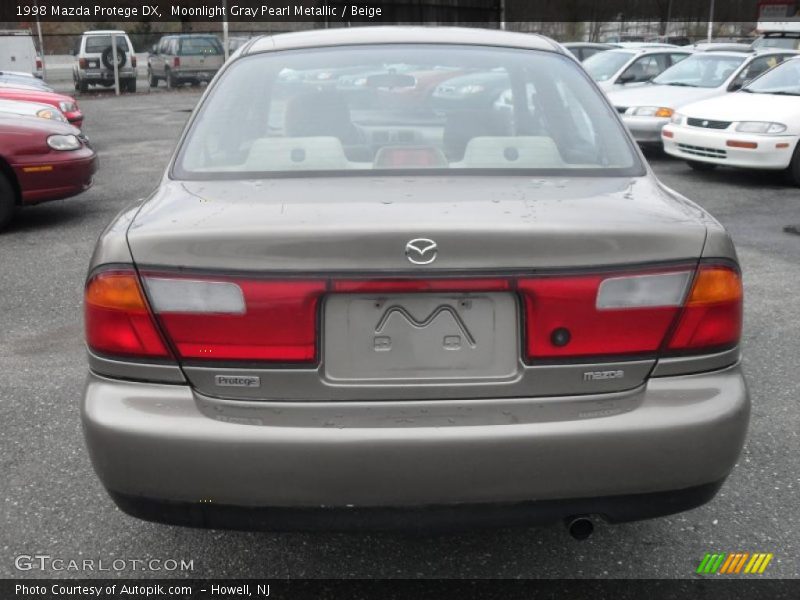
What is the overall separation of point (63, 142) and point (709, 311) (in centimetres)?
684

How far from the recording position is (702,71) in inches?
520

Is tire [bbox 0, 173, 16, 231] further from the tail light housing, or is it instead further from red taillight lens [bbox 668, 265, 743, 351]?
red taillight lens [bbox 668, 265, 743, 351]

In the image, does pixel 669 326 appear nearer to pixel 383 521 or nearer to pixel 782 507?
pixel 383 521

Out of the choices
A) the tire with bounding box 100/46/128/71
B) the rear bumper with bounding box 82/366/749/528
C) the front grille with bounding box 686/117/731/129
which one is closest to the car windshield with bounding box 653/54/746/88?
the front grille with bounding box 686/117/731/129

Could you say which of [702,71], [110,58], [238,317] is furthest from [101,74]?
[238,317]

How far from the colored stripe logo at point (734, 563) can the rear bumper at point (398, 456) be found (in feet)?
2.17

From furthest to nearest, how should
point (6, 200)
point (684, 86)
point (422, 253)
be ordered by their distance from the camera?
point (684, 86) < point (6, 200) < point (422, 253)

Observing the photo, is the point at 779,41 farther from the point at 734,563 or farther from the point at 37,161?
the point at 734,563

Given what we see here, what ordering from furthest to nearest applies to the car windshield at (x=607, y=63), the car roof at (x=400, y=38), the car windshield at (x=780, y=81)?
the car windshield at (x=607, y=63) < the car windshield at (x=780, y=81) < the car roof at (x=400, y=38)

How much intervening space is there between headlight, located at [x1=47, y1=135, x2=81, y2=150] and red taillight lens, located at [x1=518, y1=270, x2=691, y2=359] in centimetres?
664

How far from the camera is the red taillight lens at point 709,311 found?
2275mm

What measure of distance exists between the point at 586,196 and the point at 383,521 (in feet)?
3.31

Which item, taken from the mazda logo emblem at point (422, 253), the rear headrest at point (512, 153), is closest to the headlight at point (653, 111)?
the rear headrest at point (512, 153)

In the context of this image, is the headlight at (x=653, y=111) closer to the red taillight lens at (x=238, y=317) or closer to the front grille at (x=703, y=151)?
the front grille at (x=703, y=151)
